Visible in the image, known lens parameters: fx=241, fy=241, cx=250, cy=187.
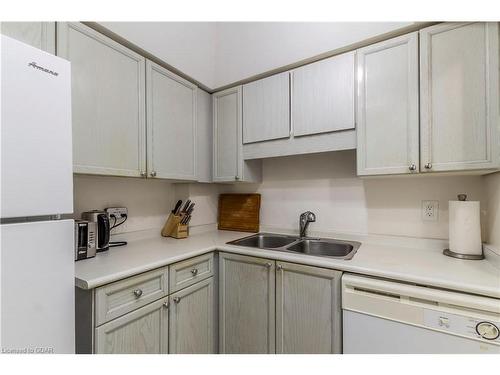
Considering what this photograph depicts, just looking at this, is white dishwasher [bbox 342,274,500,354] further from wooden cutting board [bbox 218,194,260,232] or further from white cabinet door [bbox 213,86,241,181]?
white cabinet door [bbox 213,86,241,181]

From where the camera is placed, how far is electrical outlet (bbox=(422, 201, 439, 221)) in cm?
150

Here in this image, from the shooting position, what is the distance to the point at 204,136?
1960 mm

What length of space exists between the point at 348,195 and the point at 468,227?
0.68 metres

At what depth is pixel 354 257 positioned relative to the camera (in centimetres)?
130

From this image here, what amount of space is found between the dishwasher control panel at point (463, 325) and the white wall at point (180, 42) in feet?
6.59

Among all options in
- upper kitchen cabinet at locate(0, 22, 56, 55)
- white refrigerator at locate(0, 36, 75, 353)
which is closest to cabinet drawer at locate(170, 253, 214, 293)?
white refrigerator at locate(0, 36, 75, 353)

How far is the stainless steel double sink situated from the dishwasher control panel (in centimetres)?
55

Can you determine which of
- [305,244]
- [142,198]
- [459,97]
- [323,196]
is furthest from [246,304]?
[459,97]

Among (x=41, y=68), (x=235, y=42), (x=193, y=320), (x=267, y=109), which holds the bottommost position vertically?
(x=193, y=320)

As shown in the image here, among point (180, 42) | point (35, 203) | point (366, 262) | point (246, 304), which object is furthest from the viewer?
point (180, 42)

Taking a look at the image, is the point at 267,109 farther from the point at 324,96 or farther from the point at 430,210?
the point at 430,210

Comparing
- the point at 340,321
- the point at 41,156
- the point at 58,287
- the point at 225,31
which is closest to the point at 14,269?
the point at 58,287

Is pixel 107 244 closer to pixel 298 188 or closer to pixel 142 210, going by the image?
pixel 142 210

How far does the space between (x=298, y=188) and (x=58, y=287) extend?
1599 millimetres
